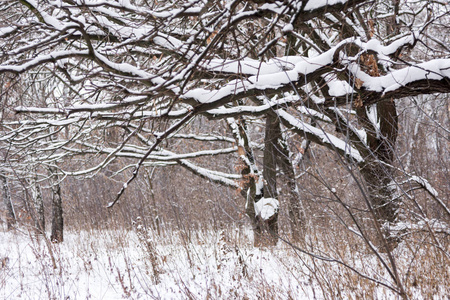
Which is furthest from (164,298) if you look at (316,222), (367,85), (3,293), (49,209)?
(49,209)

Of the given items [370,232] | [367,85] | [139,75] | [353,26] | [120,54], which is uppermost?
[353,26]

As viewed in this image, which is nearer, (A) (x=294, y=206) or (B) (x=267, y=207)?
(A) (x=294, y=206)

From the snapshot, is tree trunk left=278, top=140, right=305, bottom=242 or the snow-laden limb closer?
tree trunk left=278, top=140, right=305, bottom=242

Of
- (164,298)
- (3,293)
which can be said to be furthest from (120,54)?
(3,293)

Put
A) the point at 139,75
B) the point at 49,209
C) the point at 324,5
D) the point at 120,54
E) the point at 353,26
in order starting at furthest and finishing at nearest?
1. the point at 49,209
2. the point at 353,26
3. the point at 120,54
4. the point at 139,75
5. the point at 324,5

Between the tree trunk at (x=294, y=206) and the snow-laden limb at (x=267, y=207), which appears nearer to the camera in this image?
the tree trunk at (x=294, y=206)

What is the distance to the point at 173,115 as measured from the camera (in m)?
3.35

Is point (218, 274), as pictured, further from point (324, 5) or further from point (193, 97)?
point (324, 5)

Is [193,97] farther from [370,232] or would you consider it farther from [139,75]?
[370,232]

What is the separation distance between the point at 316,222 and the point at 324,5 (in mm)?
2694

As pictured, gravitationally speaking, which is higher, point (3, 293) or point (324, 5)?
point (324, 5)

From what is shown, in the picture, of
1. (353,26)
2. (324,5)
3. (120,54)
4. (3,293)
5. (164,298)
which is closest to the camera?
(324,5)

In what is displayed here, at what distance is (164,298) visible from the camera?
12.7 ft

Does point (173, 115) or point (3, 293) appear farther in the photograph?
point (3, 293)
